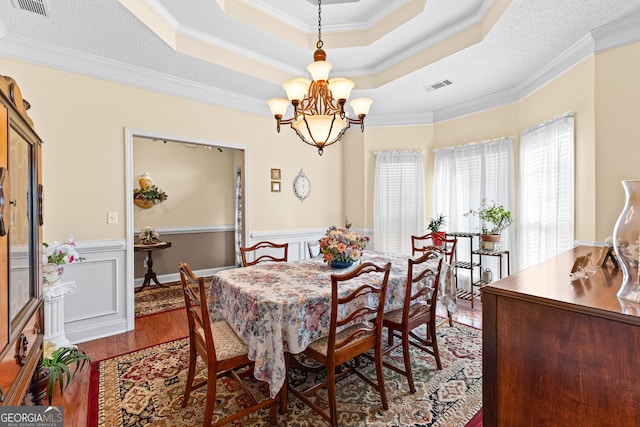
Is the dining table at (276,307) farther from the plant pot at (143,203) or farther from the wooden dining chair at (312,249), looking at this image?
the plant pot at (143,203)

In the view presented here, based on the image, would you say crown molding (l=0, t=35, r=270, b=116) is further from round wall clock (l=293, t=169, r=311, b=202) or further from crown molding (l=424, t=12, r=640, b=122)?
crown molding (l=424, t=12, r=640, b=122)

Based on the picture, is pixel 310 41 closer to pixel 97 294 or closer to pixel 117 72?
pixel 117 72

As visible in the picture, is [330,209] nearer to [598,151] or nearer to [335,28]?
[335,28]

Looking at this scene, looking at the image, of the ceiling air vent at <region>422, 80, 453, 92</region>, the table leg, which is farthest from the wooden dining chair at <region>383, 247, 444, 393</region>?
the table leg

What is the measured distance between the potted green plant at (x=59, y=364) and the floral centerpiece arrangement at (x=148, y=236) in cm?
236

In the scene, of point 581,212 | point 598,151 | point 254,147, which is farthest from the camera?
point 254,147

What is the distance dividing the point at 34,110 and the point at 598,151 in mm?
5020

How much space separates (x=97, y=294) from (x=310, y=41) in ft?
11.3

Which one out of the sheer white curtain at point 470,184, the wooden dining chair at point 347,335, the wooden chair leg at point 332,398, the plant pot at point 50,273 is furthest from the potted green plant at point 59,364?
Answer: the sheer white curtain at point 470,184

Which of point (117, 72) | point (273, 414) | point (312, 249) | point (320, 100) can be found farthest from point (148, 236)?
point (273, 414)

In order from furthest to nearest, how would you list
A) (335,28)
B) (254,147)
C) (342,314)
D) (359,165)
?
→ (359,165) < (254,147) < (335,28) < (342,314)

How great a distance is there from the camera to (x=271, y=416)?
1.77 m

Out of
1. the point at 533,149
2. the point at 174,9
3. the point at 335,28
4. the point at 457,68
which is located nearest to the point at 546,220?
the point at 533,149

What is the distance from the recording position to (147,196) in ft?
15.4
